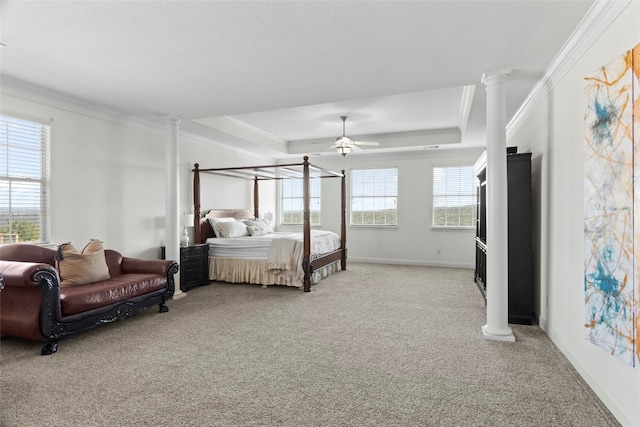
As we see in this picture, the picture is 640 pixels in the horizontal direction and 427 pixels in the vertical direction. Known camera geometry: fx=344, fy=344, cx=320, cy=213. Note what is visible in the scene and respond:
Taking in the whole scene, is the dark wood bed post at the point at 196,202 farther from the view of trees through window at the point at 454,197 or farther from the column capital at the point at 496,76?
the view of trees through window at the point at 454,197

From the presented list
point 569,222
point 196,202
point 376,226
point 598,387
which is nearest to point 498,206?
point 569,222

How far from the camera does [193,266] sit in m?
5.52

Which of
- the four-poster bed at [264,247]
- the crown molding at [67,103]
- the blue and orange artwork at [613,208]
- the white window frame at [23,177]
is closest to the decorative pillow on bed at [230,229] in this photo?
the four-poster bed at [264,247]

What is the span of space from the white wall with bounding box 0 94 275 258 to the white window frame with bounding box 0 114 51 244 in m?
0.07

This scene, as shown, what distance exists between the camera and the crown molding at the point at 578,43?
217 centimetres

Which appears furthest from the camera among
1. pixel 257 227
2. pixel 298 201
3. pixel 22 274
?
pixel 298 201

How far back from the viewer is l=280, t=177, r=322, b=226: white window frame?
8930 millimetres

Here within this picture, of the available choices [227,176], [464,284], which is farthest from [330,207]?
[464,284]

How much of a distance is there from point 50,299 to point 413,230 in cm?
674

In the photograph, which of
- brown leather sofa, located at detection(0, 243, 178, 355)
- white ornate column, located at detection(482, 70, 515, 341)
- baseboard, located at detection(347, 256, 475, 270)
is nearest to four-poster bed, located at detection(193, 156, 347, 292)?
baseboard, located at detection(347, 256, 475, 270)

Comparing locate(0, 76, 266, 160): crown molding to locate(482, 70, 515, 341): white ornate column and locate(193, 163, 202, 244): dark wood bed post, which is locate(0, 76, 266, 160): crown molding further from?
locate(482, 70, 515, 341): white ornate column

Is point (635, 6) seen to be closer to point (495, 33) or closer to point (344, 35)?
point (495, 33)

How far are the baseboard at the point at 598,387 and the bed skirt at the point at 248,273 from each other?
11.6 ft

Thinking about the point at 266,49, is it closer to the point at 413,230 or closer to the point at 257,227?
the point at 257,227
